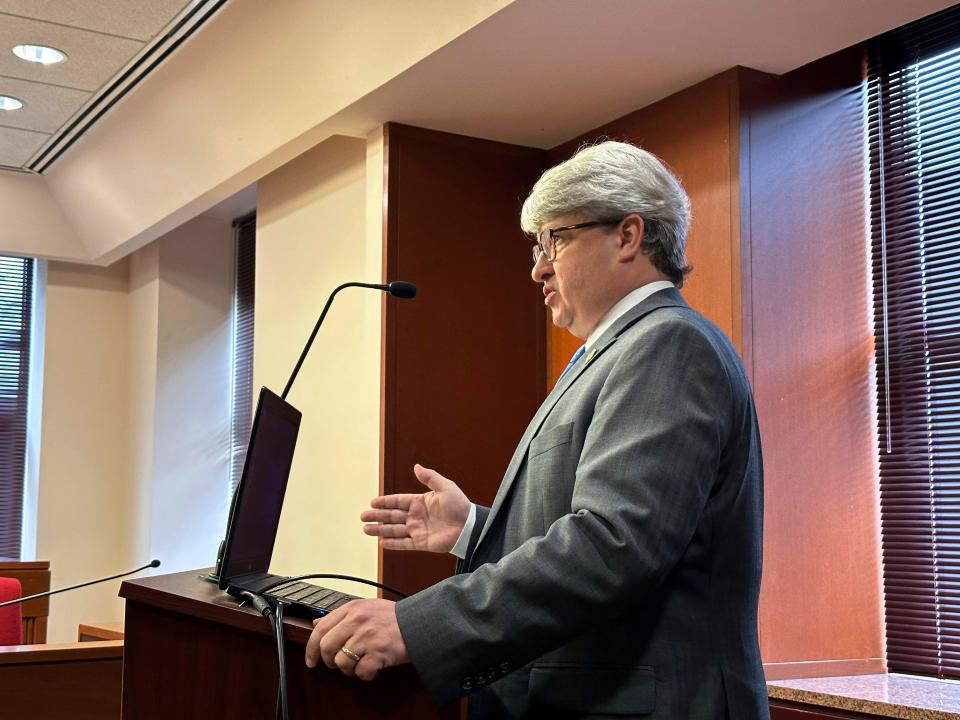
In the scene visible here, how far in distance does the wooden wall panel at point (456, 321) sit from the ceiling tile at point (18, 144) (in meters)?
2.55

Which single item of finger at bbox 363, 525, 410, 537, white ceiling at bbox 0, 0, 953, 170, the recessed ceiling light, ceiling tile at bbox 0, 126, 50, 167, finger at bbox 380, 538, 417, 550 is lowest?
finger at bbox 380, 538, 417, 550

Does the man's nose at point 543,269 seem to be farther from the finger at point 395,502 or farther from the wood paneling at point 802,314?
the wood paneling at point 802,314

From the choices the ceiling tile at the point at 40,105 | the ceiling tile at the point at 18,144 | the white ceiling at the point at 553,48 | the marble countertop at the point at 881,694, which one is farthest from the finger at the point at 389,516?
the ceiling tile at the point at 18,144

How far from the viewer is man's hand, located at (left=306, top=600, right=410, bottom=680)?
48.9 inches

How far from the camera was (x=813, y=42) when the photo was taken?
10.1 ft

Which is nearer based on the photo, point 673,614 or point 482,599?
point 482,599

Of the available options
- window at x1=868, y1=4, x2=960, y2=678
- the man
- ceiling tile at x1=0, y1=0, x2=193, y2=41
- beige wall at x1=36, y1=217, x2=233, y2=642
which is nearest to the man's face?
the man

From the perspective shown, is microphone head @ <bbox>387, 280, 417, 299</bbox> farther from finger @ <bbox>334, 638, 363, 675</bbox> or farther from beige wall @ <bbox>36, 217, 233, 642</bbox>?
beige wall @ <bbox>36, 217, 233, 642</bbox>

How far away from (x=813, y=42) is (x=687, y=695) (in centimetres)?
221

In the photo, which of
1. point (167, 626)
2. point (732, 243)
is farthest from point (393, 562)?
point (167, 626)

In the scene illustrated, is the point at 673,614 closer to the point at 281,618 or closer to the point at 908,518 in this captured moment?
the point at 281,618

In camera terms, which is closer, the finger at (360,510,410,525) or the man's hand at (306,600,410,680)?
the man's hand at (306,600,410,680)

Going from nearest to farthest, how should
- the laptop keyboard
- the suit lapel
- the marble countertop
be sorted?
the laptop keyboard
the suit lapel
the marble countertop

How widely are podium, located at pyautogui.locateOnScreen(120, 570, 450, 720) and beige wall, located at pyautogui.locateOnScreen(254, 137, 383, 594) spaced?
2.25 meters
